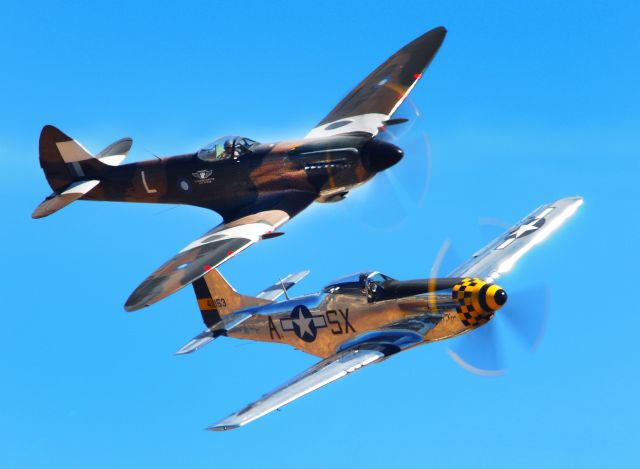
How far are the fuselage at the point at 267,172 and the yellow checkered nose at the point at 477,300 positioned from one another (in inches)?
246

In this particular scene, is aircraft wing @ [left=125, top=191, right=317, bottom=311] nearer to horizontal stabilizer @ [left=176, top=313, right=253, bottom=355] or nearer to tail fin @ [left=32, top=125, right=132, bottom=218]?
horizontal stabilizer @ [left=176, top=313, right=253, bottom=355]

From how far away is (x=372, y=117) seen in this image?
39.5 m

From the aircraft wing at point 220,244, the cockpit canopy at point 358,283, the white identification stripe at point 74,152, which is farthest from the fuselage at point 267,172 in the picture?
the cockpit canopy at point 358,283

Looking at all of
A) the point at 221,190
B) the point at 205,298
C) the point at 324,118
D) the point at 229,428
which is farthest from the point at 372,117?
the point at 229,428

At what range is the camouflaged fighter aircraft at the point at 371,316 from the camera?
3064 cm

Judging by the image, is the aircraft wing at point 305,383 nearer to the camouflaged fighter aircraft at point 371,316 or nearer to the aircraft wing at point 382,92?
the camouflaged fighter aircraft at point 371,316

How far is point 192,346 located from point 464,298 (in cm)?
771

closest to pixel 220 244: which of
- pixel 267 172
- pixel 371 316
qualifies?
pixel 267 172

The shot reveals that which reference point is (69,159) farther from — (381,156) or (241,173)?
(381,156)

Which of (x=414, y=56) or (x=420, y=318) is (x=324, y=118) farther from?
(x=420, y=318)

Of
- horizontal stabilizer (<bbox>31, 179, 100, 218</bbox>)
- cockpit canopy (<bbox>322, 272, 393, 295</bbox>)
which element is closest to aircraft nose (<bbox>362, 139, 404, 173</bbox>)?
cockpit canopy (<bbox>322, 272, 393, 295</bbox>)

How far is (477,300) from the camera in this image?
3098cm

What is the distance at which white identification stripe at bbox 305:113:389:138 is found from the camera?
38.6 m

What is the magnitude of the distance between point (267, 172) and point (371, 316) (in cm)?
726
